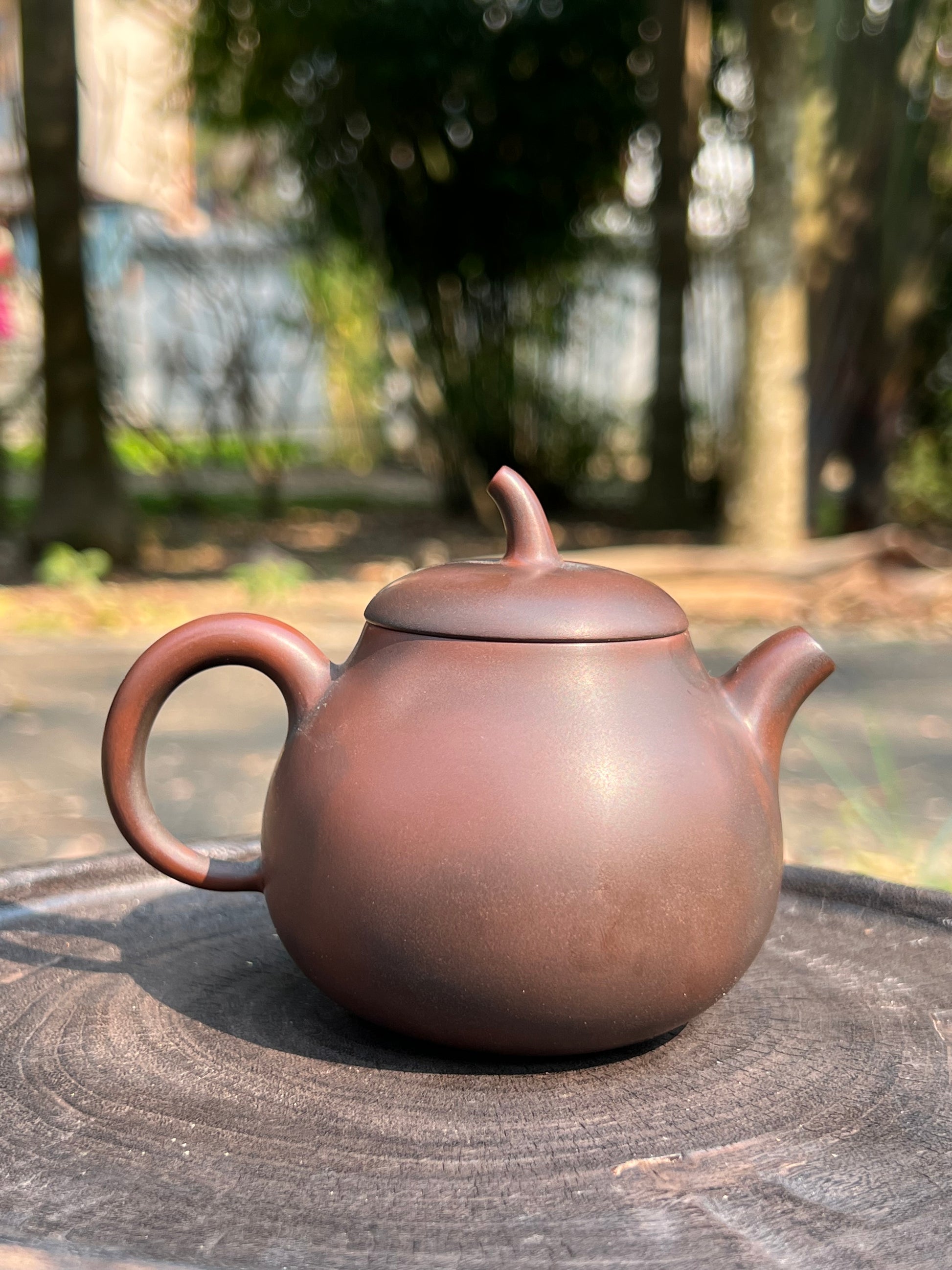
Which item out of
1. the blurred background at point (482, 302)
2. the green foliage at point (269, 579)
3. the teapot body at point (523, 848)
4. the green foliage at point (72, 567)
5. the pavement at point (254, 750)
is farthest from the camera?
the blurred background at point (482, 302)

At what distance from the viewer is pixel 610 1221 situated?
85cm

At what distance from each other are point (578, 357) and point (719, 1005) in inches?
301

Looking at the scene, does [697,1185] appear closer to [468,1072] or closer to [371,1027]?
[468,1072]

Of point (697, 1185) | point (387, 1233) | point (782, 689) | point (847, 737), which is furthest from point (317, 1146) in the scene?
point (847, 737)

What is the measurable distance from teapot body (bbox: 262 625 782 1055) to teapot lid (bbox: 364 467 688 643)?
0.5 inches

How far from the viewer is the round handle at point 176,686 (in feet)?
3.60

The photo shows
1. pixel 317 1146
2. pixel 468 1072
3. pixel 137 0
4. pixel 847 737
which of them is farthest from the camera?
pixel 137 0

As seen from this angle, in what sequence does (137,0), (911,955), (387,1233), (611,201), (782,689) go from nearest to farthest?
(387,1233)
(782,689)
(911,955)
(137,0)
(611,201)

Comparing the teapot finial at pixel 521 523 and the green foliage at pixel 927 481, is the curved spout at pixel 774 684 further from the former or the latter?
the green foliage at pixel 927 481

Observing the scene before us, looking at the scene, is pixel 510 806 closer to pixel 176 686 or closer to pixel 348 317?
pixel 176 686

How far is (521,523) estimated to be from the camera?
3.64ft

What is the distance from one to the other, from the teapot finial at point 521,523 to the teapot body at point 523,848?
0.35ft

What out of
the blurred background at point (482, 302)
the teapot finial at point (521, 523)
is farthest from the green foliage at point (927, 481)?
the teapot finial at point (521, 523)

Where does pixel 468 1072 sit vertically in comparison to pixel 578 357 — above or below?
below
